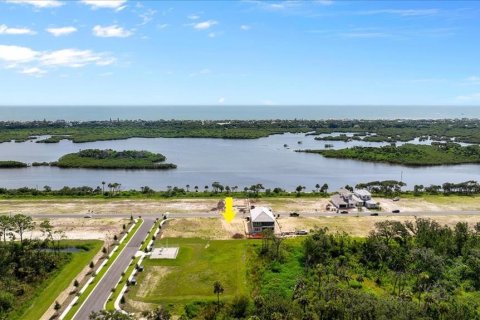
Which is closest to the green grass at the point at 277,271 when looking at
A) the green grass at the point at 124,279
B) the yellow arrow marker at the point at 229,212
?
the yellow arrow marker at the point at 229,212

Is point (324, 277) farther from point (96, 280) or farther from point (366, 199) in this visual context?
point (366, 199)

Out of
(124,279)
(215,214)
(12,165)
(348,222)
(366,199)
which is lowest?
(124,279)

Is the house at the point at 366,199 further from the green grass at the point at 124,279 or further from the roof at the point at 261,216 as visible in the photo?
the green grass at the point at 124,279

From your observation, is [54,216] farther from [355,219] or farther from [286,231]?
[355,219]

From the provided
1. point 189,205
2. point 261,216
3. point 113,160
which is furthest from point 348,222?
point 113,160

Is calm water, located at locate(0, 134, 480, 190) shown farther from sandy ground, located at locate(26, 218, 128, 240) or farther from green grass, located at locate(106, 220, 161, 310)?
green grass, located at locate(106, 220, 161, 310)

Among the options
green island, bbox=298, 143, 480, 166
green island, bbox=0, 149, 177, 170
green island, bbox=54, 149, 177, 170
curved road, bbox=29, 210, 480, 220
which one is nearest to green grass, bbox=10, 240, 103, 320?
curved road, bbox=29, 210, 480, 220
